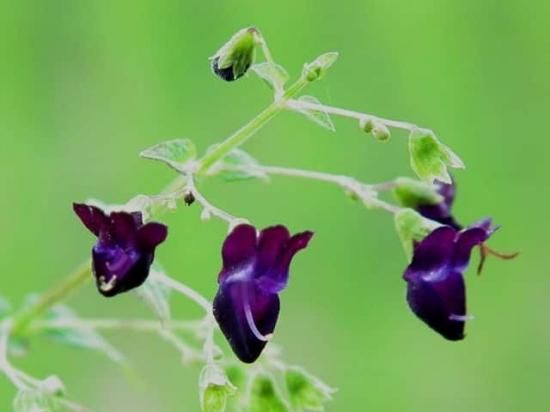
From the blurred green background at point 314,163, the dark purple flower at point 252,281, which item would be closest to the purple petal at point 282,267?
the dark purple flower at point 252,281

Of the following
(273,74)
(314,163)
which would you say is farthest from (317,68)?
(314,163)

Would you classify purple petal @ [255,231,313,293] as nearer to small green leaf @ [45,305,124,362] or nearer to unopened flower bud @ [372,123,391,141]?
unopened flower bud @ [372,123,391,141]

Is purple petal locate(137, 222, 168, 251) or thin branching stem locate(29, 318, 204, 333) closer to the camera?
purple petal locate(137, 222, 168, 251)

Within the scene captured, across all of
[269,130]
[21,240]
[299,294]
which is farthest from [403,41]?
[21,240]

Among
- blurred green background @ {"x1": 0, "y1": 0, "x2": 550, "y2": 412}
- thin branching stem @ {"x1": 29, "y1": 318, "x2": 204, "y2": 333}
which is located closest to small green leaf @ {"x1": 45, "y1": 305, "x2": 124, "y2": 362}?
thin branching stem @ {"x1": 29, "y1": 318, "x2": 204, "y2": 333}

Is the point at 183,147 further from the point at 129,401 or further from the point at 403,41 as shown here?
the point at 403,41

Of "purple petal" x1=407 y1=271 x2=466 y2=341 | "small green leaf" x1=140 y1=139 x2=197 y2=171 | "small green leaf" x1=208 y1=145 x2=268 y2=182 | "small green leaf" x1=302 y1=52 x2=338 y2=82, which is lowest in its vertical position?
"purple petal" x1=407 y1=271 x2=466 y2=341
